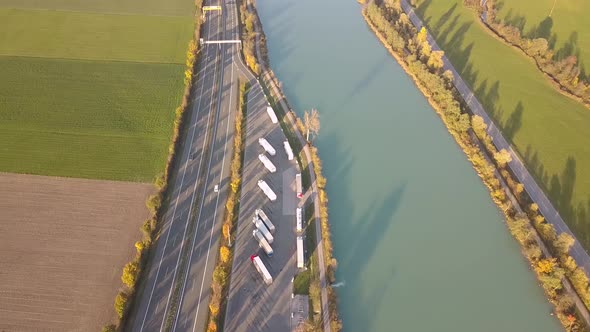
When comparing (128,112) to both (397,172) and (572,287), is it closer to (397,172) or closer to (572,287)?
(397,172)

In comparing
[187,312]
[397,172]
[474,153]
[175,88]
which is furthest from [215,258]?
[474,153]

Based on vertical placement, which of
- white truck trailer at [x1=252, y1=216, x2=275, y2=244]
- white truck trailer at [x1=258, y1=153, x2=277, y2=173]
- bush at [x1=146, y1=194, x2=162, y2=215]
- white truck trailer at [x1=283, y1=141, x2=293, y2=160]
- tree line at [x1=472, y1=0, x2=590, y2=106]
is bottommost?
white truck trailer at [x1=252, y1=216, x2=275, y2=244]

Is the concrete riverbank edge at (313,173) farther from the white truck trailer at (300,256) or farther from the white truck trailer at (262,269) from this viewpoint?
the white truck trailer at (262,269)

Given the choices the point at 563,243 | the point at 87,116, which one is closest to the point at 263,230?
the point at 563,243

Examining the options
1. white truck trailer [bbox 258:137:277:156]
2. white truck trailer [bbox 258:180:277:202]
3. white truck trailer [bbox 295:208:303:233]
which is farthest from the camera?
white truck trailer [bbox 258:137:277:156]

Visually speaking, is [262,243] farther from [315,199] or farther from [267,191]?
[315,199]

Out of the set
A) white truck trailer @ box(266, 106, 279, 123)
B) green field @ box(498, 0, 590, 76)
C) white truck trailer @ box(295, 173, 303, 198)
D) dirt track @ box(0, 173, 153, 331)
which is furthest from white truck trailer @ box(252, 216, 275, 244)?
green field @ box(498, 0, 590, 76)

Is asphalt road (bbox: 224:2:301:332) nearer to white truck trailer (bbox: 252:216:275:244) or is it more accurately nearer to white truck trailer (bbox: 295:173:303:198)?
white truck trailer (bbox: 295:173:303:198)
